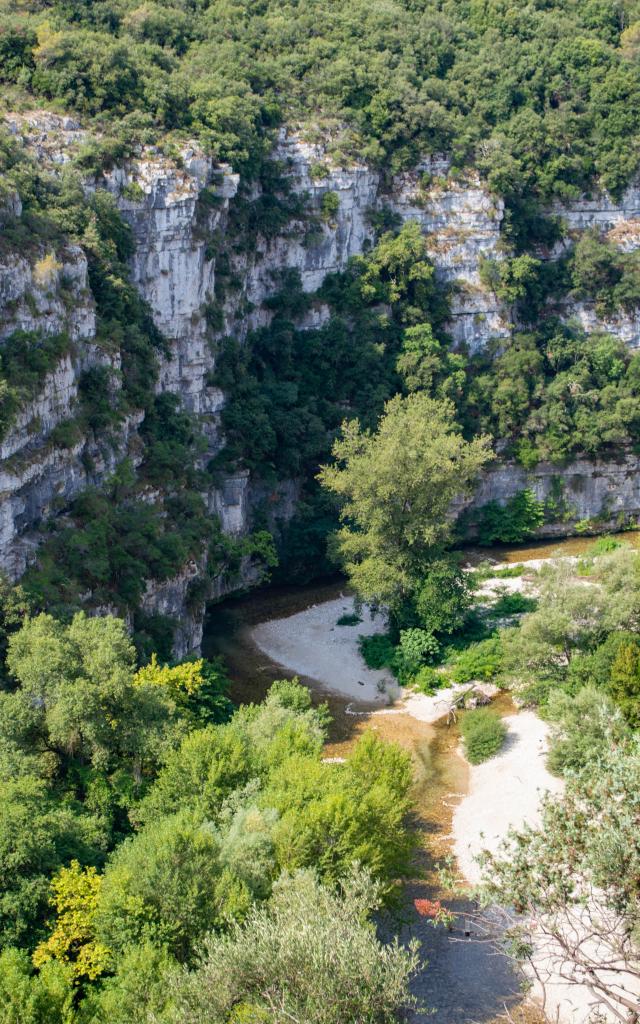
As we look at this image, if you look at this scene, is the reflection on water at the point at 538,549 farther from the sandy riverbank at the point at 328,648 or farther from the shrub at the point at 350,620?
the shrub at the point at 350,620

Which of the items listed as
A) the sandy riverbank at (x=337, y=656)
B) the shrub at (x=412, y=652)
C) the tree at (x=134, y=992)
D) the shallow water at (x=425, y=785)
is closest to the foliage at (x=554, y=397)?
the shallow water at (x=425, y=785)

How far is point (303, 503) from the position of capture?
54375 mm

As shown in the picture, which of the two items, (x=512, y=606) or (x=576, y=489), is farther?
(x=576, y=489)

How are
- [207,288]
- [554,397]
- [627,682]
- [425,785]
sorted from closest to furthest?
[627,682] → [425,785] → [207,288] → [554,397]

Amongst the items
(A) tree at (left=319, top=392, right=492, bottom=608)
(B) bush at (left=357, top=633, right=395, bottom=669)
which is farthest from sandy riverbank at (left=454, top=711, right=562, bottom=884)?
(A) tree at (left=319, top=392, right=492, bottom=608)

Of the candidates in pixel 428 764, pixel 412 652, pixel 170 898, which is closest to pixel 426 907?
pixel 170 898

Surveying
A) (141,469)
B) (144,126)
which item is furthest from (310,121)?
(141,469)

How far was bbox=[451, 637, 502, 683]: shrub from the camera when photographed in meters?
43.4

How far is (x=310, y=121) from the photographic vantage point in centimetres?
5925

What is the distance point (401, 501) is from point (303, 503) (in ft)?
31.5

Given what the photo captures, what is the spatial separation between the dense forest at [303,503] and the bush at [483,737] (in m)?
0.11

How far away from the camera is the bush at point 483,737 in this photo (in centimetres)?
3781

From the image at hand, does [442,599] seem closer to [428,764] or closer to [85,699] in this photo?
[428,764]

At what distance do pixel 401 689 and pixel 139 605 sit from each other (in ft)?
38.7
